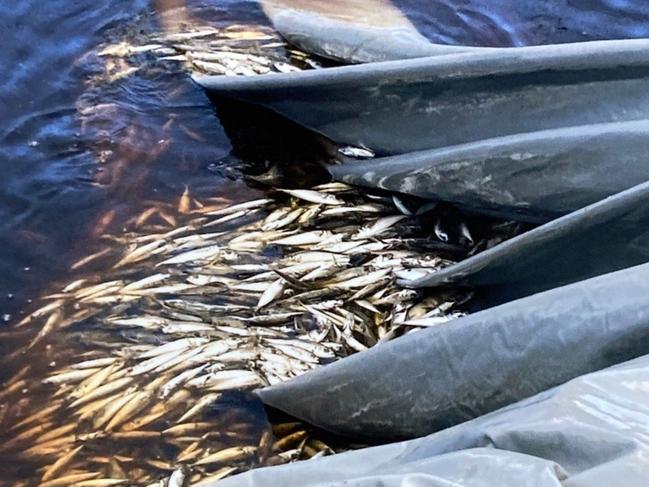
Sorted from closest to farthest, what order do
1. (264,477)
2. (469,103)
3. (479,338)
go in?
(264,477), (479,338), (469,103)

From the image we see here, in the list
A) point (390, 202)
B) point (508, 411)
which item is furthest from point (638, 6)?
point (508, 411)

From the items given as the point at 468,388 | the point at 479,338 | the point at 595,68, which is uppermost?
the point at 595,68

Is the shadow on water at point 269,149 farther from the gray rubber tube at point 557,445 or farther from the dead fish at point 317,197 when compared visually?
the gray rubber tube at point 557,445

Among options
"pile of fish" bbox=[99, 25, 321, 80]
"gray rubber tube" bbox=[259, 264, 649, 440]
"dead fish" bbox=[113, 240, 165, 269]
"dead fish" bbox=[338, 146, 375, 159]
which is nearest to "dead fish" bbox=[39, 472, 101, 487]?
"gray rubber tube" bbox=[259, 264, 649, 440]

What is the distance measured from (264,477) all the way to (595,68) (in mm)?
2788

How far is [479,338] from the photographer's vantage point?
3.04m

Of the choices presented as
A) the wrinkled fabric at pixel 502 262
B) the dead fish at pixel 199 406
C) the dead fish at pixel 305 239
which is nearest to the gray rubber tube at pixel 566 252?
the wrinkled fabric at pixel 502 262

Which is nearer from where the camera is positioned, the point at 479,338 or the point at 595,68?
the point at 479,338

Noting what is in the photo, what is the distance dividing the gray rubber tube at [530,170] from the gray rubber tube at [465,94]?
27cm

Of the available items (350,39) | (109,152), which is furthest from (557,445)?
(350,39)

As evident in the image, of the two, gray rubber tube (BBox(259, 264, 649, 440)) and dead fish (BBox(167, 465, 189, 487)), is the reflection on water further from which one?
gray rubber tube (BBox(259, 264, 649, 440))

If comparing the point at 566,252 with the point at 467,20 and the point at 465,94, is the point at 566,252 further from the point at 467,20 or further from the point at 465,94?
the point at 467,20

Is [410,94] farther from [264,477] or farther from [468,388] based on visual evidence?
[264,477]

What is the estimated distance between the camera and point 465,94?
447cm
